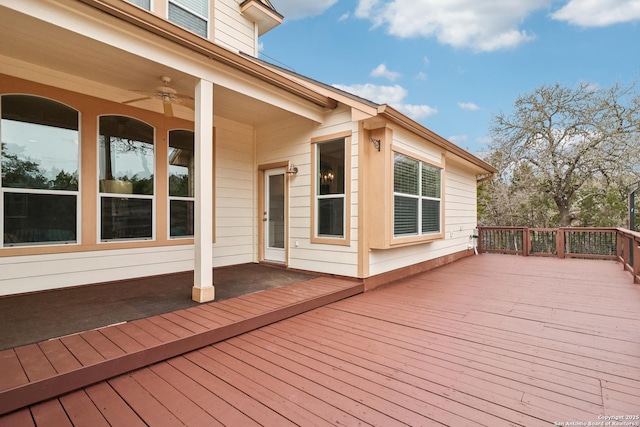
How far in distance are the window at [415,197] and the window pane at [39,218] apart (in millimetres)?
4304

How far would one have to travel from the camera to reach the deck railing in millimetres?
7641

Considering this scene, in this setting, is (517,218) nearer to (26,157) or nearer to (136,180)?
(136,180)

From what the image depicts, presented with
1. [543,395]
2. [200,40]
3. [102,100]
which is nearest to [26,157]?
[102,100]

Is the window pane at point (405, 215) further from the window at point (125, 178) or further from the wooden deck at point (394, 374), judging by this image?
the window at point (125, 178)

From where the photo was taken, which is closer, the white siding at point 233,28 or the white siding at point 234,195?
the white siding at point 234,195

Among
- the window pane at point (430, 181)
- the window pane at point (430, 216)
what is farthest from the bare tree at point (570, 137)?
the window pane at point (430, 216)

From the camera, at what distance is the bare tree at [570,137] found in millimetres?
9984

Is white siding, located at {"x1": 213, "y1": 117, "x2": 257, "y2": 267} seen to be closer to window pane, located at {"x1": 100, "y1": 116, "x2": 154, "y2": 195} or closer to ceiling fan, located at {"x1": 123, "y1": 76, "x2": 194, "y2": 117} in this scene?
window pane, located at {"x1": 100, "y1": 116, "x2": 154, "y2": 195}

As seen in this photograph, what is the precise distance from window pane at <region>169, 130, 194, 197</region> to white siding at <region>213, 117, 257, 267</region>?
437 millimetres

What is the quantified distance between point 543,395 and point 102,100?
17.6ft

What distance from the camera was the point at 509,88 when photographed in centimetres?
1245

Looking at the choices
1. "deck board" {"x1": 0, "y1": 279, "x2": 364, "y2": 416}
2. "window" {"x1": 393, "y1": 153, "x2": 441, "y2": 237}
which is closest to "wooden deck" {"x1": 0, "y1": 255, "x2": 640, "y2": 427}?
"deck board" {"x1": 0, "y1": 279, "x2": 364, "y2": 416}

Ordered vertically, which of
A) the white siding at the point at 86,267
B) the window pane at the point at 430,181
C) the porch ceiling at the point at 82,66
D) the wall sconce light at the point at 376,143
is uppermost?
the porch ceiling at the point at 82,66

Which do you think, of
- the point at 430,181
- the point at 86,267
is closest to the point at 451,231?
the point at 430,181
